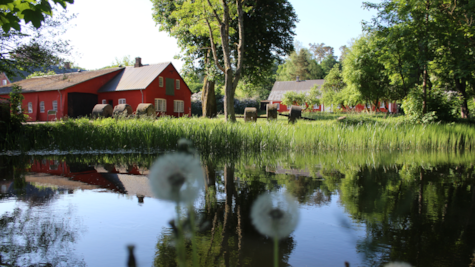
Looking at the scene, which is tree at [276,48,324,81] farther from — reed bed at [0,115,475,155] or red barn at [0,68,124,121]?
reed bed at [0,115,475,155]

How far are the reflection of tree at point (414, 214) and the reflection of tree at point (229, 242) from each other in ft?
2.96

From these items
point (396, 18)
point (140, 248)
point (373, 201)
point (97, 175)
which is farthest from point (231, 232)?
point (396, 18)

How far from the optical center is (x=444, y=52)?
15.3 m

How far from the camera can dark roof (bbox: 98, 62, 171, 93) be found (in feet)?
111

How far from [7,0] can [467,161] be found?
33.7 ft

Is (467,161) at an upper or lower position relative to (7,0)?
lower

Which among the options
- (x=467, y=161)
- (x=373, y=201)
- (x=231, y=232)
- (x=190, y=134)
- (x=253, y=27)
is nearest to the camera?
(x=231, y=232)

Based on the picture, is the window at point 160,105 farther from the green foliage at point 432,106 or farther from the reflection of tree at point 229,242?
the reflection of tree at point 229,242

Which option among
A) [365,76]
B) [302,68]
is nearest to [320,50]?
[302,68]

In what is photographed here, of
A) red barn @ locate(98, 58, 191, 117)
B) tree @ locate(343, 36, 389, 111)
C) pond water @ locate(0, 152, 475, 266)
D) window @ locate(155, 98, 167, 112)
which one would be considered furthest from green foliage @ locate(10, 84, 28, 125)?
tree @ locate(343, 36, 389, 111)

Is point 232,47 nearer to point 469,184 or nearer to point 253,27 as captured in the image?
point 253,27

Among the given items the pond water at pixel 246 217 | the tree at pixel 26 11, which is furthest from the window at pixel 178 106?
the tree at pixel 26 11

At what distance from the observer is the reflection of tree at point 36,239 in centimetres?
296

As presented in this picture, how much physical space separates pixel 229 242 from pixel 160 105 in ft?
110
